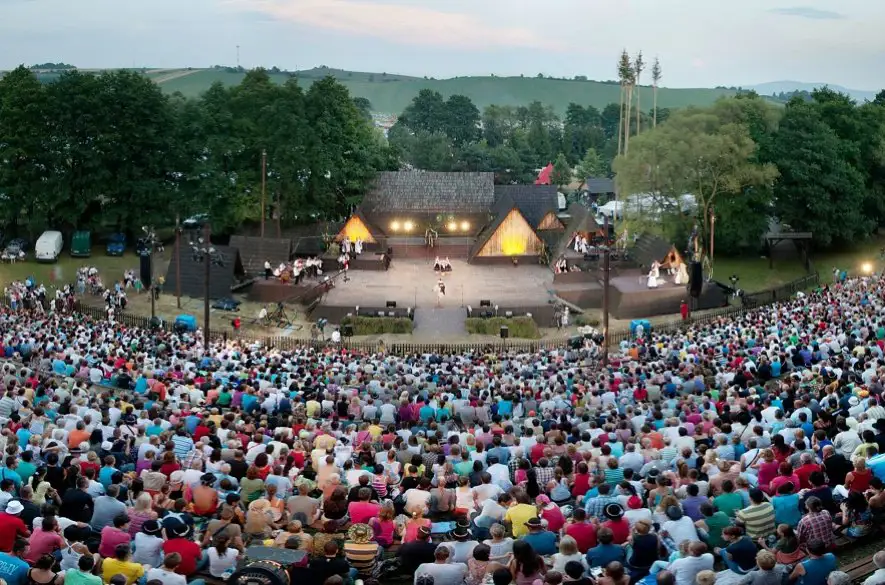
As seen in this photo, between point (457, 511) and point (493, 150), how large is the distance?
101505 millimetres

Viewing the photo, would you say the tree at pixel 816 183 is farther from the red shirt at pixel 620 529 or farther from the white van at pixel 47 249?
the red shirt at pixel 620 529

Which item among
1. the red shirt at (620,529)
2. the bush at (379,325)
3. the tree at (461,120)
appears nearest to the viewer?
the red shirt at (620,529)

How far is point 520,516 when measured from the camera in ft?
48.5

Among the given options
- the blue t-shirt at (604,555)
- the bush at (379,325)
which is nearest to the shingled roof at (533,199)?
the bush at (379,325)

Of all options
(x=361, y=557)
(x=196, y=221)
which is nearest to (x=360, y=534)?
Answer: (x=361, y=557)

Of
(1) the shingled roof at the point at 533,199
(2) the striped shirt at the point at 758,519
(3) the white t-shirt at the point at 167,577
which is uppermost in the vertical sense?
(1) the shingled roof at the point at 533,199

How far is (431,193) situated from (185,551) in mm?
59169

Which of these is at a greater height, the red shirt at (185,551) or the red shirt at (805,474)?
the red shirt at (805,474)

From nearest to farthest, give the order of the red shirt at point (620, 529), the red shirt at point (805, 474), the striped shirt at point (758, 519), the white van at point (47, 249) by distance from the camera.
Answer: the red shirt at point (620, 529) → the striped shirt at point (758, 519) → the red shirt at point (805, 474) → the white van at point (47, 249)

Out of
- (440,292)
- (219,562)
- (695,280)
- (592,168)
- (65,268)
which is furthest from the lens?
(592,168)

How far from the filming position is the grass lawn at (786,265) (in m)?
58.9

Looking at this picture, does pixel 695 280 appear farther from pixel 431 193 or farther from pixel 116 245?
pixel 116 245

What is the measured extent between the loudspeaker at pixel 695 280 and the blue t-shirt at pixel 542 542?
124ft

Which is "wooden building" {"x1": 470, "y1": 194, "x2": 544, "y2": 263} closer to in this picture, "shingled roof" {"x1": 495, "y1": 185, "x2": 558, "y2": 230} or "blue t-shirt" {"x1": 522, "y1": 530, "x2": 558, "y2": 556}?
"shingled roof" {"x1": 495, "y1": 185, "x2": 558, "y2": 230}
